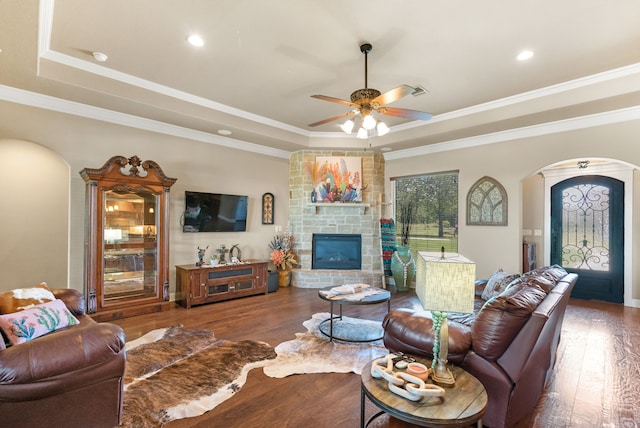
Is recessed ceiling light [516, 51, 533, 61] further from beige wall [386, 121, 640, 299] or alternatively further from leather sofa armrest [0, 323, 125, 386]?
leather sofa armrest [0, 323, 125, 386]

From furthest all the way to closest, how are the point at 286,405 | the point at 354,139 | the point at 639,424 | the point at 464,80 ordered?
the point at 354,139, the point at 464,80, the point at 286,405, the point at 639,424

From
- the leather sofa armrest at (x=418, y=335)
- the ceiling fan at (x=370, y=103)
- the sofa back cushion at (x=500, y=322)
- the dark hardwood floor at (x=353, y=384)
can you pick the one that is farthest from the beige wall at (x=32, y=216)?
the sofa back cushion at (x=500, y=322)

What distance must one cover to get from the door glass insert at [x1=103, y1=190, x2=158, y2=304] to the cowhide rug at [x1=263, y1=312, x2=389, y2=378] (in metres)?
2.49

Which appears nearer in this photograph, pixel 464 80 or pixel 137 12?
pixel 137 12

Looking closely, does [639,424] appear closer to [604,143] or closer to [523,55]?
[523,55]

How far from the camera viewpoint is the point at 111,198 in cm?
425

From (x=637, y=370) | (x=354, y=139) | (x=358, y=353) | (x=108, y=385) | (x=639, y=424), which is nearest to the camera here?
(x=108, y=385)

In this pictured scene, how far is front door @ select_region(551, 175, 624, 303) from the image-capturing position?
5281mm

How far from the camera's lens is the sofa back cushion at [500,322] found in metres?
1.92

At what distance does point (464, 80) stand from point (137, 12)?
3.60m

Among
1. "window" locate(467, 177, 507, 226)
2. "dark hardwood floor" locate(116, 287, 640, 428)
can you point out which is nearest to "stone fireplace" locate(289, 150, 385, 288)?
"window" locate(467, 177, 507, 226)

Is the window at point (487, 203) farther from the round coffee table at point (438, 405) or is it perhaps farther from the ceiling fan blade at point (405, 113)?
the round coffee table at point (438, 405)

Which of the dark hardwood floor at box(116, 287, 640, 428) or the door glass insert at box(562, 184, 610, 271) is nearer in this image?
the dark hardwood floor at box(116, 287, 640, 428)

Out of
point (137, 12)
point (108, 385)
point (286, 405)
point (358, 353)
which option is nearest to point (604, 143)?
point (358, 353)
